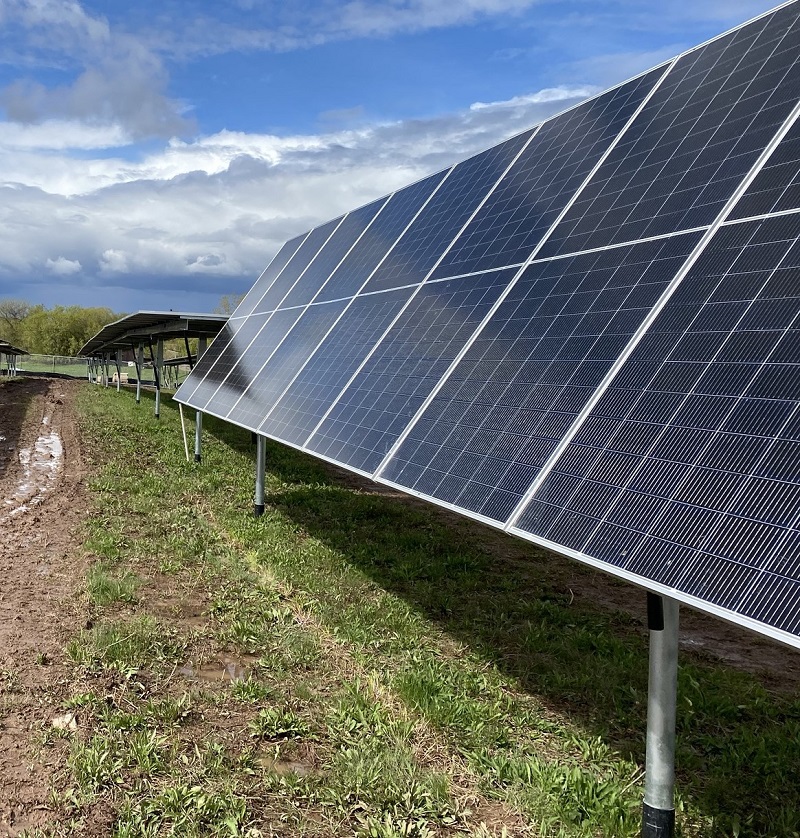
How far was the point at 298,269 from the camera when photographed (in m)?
18.7

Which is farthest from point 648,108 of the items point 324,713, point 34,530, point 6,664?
point 34,530

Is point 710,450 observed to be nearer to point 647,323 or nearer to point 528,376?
point 647,323

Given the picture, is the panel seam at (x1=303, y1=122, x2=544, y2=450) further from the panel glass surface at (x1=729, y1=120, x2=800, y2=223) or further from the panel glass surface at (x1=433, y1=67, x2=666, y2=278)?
the panel glass surface at (x1=729, y1=120, x2=800, y2=223)

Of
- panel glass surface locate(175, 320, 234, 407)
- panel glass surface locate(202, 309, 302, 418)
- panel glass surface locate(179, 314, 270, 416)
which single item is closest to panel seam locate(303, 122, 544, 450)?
panel glass surface locate(202, 309, 302, 418)

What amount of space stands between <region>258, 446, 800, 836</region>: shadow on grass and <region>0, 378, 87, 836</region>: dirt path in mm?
4055

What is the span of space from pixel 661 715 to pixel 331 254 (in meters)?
13.9

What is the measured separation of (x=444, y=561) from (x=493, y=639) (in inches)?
120

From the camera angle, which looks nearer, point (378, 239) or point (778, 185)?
point (778, 185)

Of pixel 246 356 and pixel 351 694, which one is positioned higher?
pixel 246 356

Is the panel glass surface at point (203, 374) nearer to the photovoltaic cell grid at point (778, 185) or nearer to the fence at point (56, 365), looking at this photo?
the photovoltaic cell grid at point (778, 185)

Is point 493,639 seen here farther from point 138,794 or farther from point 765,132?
point 765,132

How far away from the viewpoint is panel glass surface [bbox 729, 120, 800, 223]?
221 inches

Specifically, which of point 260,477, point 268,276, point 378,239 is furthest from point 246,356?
point 268,276

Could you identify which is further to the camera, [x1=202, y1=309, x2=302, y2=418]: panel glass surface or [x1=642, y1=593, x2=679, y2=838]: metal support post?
[x1=202, y1=309, x2=302, y2=418]: panel glass surface
